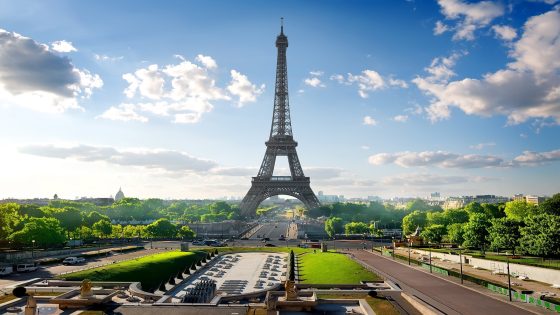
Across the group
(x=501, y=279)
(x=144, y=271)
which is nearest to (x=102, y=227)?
(x=144, y=271)

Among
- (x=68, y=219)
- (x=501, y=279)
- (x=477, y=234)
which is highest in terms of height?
(x=68, y=219)

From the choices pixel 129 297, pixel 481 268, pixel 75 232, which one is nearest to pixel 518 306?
pixel 481 268

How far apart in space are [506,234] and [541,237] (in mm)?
9521

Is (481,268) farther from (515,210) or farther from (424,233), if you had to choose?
(515,210)

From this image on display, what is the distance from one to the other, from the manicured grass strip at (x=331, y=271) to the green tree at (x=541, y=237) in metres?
25.3

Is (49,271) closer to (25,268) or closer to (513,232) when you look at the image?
(25,268)

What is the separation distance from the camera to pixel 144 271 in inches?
2800

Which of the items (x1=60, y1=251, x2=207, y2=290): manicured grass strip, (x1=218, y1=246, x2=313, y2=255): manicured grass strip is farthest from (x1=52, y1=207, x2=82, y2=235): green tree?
(x1=60, y1=251, x2=207, y2=290): manicured grass strip

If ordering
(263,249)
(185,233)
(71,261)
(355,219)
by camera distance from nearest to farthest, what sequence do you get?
(71,261) → (263,249) → (185,233) → (355,219)

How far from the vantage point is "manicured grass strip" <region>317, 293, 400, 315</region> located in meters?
40.5

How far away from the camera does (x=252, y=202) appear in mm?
153375

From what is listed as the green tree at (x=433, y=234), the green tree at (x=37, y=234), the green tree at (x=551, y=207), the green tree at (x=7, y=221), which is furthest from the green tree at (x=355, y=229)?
the green tree at (x=7, y=221)

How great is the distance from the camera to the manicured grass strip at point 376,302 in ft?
133

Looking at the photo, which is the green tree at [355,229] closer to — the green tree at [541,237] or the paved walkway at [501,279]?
the paved walkway at [501,279]
